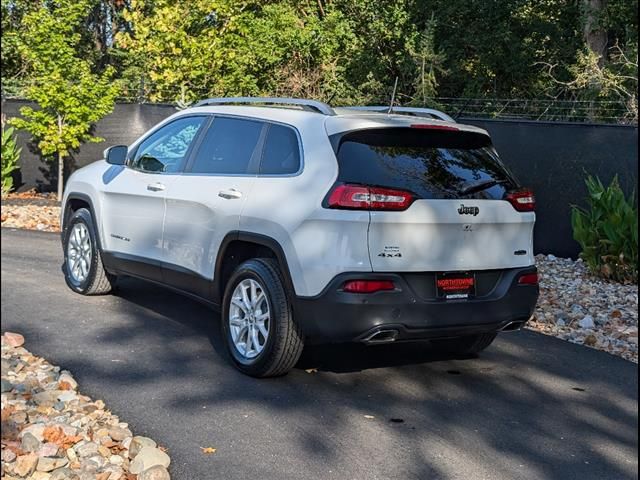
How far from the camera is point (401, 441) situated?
4.62m

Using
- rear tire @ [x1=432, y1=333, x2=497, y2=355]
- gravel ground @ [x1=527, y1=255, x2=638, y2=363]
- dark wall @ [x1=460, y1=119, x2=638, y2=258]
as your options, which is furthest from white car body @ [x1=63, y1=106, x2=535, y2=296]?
dark wall @ [x1=460, y1=119, x2=638, y2=258]

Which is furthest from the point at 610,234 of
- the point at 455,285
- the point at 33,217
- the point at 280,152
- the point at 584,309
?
the point at 33,217

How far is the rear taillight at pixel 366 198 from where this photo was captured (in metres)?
4.94

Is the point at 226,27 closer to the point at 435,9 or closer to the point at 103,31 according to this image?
the point at 435,9

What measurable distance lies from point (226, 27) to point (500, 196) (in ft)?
47.3

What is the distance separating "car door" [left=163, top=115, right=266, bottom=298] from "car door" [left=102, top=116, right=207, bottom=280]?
0.15 m

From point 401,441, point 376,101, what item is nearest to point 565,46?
point 376,101

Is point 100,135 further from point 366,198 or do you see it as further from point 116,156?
point 366,198

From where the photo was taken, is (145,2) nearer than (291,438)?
No

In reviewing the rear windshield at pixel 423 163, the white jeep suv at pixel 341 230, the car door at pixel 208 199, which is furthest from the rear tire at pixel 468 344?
the car door at pixel 208 199

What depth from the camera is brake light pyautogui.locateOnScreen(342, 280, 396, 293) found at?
491cm

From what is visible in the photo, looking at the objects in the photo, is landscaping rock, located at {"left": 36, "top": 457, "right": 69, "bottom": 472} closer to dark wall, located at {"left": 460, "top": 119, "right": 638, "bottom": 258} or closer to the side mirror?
the side mirror

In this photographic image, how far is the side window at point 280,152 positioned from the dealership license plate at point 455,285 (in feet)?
3.66

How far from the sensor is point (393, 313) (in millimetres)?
4953
